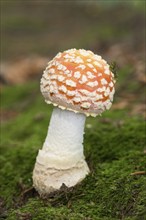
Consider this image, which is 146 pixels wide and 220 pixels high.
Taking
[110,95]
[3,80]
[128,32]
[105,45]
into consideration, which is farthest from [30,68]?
[110,95]

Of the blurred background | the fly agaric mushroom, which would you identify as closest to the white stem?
the fly agaric mushroom

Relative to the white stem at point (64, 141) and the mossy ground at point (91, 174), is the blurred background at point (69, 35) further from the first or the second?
the white stem at point (64, 141)

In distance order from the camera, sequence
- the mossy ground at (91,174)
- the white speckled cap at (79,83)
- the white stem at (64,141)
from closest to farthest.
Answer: the mossy ground at (91,174) → the white speckled cap at (79,83) → the white stem at (64,141)

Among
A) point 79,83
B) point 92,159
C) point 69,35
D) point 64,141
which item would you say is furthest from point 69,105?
point 69,35

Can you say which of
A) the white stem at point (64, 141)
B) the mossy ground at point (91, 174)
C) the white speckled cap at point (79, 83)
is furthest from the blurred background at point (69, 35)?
the white speckled cap at point (79, 83)

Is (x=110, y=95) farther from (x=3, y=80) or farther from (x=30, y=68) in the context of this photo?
(x=30, y=68)

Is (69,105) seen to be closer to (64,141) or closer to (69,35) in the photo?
(64,141)
